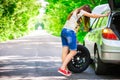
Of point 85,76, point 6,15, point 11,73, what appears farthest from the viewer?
point 6,15

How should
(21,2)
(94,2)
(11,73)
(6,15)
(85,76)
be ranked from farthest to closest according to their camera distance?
(21,2) < (6,15) < (94,2) < (11,73) < (85,76)

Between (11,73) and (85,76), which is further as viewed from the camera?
(11,73)

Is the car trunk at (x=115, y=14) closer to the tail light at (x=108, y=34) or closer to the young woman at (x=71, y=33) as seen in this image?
the tail light at (x=108, y=34)

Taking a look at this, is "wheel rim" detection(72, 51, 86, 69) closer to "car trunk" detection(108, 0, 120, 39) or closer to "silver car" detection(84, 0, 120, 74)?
"silver car" detection(84, 0, 120, 74)

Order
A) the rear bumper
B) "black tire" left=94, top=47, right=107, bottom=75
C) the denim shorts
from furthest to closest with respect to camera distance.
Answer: "black tire" left=94, top=47, right=107, bottom=75 < the denim shorts < the rear bumper

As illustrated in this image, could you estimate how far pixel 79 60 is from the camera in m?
10.4

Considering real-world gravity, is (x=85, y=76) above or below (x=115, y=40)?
below

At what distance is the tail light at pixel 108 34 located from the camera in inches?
359

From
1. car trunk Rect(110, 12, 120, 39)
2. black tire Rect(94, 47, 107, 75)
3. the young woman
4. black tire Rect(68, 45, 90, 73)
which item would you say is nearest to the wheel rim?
black tire Rect(68, 45, 90, 73)

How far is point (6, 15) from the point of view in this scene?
120ft

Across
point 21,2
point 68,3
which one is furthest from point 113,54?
point 21,2

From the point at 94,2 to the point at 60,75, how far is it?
1599 cm

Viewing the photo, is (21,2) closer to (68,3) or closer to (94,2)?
(68,3)

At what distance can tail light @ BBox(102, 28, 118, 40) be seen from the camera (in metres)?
9.12
